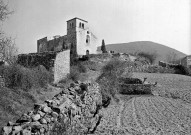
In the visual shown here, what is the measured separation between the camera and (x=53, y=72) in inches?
690

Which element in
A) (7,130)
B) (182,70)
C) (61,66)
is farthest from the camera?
(182,70)

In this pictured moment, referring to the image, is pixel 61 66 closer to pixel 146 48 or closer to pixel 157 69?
pixel 157 69

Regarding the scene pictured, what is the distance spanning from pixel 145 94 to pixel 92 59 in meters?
16.9

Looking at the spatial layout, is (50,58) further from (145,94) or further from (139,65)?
(139,65)

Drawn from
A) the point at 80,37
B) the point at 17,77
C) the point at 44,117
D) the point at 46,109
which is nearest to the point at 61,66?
the point at 17,77

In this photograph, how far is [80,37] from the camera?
42594 millimetres

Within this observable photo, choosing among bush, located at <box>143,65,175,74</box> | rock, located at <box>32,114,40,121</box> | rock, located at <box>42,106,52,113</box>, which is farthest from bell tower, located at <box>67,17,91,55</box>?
rock, located at <box>32,114,40,121</box>

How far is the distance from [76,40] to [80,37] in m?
1.43

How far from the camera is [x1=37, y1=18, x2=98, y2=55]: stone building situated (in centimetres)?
4200

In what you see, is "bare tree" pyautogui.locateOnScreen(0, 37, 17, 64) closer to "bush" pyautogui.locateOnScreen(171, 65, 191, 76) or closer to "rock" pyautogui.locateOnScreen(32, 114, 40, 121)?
"rock" pyautogui.locateOnScreen(32, 114, 40, 121)

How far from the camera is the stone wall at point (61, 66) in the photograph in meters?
18.0

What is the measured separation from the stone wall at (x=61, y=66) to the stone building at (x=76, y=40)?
21.5 meters

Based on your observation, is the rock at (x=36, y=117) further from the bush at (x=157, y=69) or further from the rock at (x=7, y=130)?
the bush at (x=157, y=69)

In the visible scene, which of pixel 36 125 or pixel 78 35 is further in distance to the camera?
pixel 78 35
